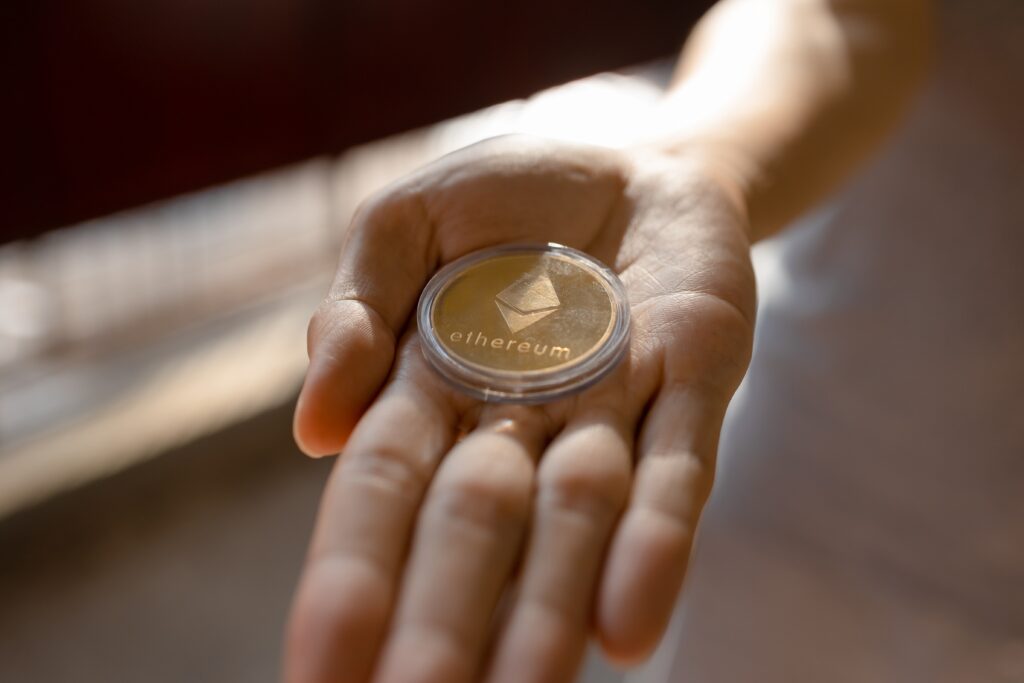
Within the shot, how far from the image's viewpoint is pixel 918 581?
1.36m

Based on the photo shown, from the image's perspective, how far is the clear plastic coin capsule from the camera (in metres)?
0.91

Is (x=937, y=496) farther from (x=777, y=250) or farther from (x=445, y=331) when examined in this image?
(x=445, y=331)

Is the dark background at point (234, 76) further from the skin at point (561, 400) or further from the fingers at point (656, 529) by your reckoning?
the fingers at point (656, 529)

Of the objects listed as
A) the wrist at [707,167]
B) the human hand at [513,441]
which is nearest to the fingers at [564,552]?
the human hand at [513,441]

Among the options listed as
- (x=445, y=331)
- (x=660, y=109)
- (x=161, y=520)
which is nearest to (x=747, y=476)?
(x=660, y=109)

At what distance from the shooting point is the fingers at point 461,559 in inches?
25.9

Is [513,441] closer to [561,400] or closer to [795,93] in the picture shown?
[561,400]

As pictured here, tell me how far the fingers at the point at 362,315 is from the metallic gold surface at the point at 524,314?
46 mm

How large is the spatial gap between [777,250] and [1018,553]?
1.85ft

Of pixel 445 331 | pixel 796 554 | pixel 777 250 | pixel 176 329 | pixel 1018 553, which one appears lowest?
pixel 176 329

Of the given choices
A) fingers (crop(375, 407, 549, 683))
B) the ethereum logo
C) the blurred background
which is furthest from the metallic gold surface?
the blurred background

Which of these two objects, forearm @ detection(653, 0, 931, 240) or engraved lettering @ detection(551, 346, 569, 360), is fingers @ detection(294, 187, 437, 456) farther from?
forearm @ detection(653, 0, 931, 240)

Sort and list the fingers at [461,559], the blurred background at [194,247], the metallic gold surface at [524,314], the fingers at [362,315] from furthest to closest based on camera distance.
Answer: the blurred background at [194,247], the metallic gold surface at [524,314], the fingers at [362,315], the fingers at [461,559]

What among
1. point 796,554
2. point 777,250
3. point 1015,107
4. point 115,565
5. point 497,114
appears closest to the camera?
point 1015,107
